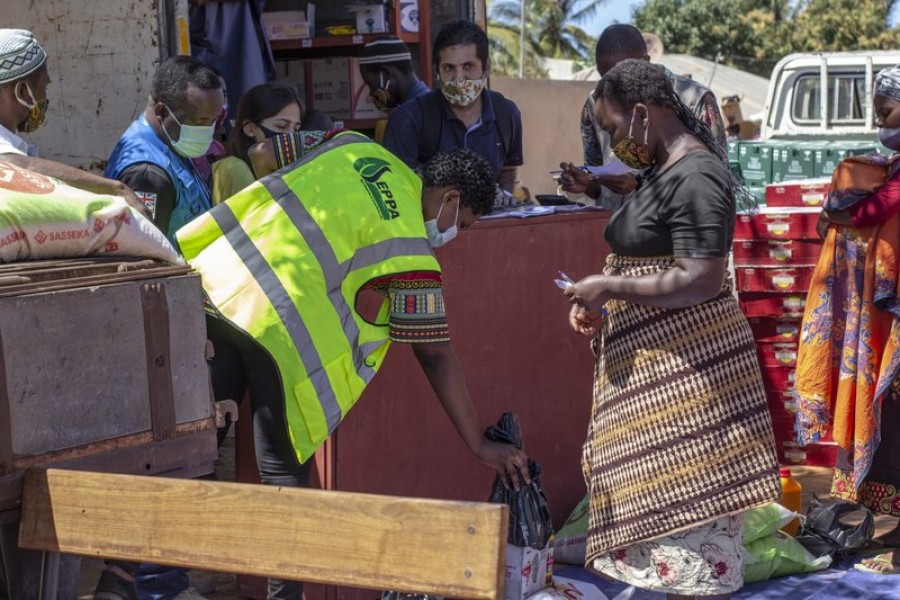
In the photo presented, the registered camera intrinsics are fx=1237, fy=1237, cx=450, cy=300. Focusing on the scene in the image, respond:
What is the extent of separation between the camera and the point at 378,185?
3.50 metres

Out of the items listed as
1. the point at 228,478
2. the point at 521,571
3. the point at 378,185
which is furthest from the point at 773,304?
the point at 378,185

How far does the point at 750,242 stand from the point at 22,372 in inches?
187

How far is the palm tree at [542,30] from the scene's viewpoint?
40.1m

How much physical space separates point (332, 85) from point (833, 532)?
4.09m

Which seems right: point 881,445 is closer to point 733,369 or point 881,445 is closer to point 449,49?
point 733,369

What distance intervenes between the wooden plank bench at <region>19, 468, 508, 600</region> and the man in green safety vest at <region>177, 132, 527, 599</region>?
940 mm

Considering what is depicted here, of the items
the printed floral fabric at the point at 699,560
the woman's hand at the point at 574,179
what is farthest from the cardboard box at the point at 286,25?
the printed floral fabric at the point at 699,560

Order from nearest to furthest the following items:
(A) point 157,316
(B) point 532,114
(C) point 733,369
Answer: (A) point 157,316 < (C) point 733,369 < (B) point 532,114

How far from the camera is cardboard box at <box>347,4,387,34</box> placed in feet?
23.7

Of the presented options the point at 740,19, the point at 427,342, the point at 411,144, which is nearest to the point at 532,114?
the point at 411,144

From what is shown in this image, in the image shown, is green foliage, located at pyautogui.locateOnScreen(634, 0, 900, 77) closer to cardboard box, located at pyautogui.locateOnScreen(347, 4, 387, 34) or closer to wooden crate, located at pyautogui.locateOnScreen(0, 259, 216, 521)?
cardboard box, located at pyautogui.locateOnScreen(347, 4, 387, 34)

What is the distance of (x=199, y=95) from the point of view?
14.3 ft

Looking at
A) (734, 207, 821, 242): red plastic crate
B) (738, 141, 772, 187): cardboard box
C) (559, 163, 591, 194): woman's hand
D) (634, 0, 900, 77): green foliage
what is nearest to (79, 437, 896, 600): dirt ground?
(734, 207, 821, 242): red plastic crate

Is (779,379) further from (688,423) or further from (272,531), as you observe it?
(272,531)
